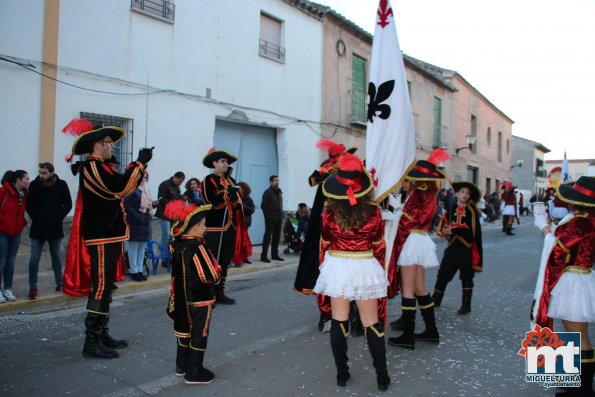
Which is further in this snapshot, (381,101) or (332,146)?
(332,146)

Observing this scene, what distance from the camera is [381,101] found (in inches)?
179

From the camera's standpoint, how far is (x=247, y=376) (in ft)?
13.5

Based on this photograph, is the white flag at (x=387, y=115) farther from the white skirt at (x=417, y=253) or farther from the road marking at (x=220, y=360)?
the road marking at (x=220, y=360)

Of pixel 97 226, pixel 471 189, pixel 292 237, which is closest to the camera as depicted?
pixel 97 226

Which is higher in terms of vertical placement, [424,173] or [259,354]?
[424,173]

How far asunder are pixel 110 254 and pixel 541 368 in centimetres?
408

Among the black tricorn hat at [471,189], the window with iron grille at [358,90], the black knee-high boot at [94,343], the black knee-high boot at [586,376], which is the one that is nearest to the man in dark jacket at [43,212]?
the black knee-high boot at [94,343]

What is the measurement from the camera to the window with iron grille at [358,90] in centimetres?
1717

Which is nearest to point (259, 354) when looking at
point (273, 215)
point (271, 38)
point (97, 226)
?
point (97, 226)

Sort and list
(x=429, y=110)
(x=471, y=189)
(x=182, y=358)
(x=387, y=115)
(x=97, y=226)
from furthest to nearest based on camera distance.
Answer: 1. (x=429, y=110)
2. (x=471, y=189)
3. (x=97, y=226)
4. (x=387, y=115)
5. (x=182, y=358)

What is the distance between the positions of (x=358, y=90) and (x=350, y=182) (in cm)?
1440

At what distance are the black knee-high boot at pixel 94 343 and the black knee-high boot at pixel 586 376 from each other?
4045 millimetres

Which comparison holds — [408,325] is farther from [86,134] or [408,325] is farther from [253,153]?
[253,153]

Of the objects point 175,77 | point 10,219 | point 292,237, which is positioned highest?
point 175,77
